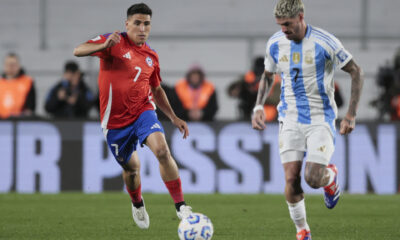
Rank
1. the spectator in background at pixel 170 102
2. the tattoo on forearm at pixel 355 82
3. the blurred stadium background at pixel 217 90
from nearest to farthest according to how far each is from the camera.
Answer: the tattoo on forearm at pixel 355 82 < the blurred stadium background at pixel 217 90 < the spectator in background at pixel 170 102

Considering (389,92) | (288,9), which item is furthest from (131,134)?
(389,92)

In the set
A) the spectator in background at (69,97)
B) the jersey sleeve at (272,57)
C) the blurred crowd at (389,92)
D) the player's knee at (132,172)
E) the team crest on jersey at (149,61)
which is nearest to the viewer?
the jersey sleeve at (272,57)

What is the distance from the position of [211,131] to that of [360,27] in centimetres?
639

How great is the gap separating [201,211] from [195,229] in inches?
128

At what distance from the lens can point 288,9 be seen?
240 inches

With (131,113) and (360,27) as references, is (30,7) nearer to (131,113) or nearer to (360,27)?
(360,27)

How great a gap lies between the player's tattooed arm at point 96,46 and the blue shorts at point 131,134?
81 cm

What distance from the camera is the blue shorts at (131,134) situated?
6906mm

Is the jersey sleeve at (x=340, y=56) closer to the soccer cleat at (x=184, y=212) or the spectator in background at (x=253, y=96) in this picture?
the soccer cleat at (x=184, y=212)

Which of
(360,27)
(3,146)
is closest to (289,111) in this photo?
(3,146)

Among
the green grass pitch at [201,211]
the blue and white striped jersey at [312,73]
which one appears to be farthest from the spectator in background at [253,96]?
the blue and white striped jersey at [312,73]

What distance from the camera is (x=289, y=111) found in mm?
6391

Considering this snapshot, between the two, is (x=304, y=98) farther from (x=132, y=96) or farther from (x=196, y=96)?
(x=196, y=96)

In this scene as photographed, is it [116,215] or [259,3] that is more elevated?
[259,3]
